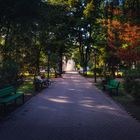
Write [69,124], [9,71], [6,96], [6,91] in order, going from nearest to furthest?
[69,124] < [6,91] < [6,96] < [9,71]

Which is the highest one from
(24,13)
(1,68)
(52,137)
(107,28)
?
(107,28)

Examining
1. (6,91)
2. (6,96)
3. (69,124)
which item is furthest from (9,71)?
(69,124)

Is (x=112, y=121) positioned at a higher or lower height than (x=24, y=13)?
lower

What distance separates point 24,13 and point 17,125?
357 centimetres

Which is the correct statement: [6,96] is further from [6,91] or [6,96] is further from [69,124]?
[69,124]

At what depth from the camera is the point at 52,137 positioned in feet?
31.9

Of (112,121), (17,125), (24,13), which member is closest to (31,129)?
(17,125)

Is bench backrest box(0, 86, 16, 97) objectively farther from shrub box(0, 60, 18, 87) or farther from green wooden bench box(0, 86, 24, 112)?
shrub box(0, 60, 18, 87)

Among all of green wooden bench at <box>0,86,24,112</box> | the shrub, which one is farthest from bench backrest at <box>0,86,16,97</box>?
the shrub

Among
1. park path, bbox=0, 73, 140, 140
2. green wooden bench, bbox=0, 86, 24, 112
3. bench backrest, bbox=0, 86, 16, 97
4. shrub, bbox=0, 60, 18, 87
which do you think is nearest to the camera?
park path, bbox=0, 73, 140, 140

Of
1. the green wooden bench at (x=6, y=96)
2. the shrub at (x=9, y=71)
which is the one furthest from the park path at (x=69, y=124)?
the shrub at (x=9, y=71)

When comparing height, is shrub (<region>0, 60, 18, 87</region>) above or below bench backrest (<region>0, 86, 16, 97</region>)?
above

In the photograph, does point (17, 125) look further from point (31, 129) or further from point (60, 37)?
point (60, 37)

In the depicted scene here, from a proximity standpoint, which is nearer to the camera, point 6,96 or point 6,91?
point 6,91
